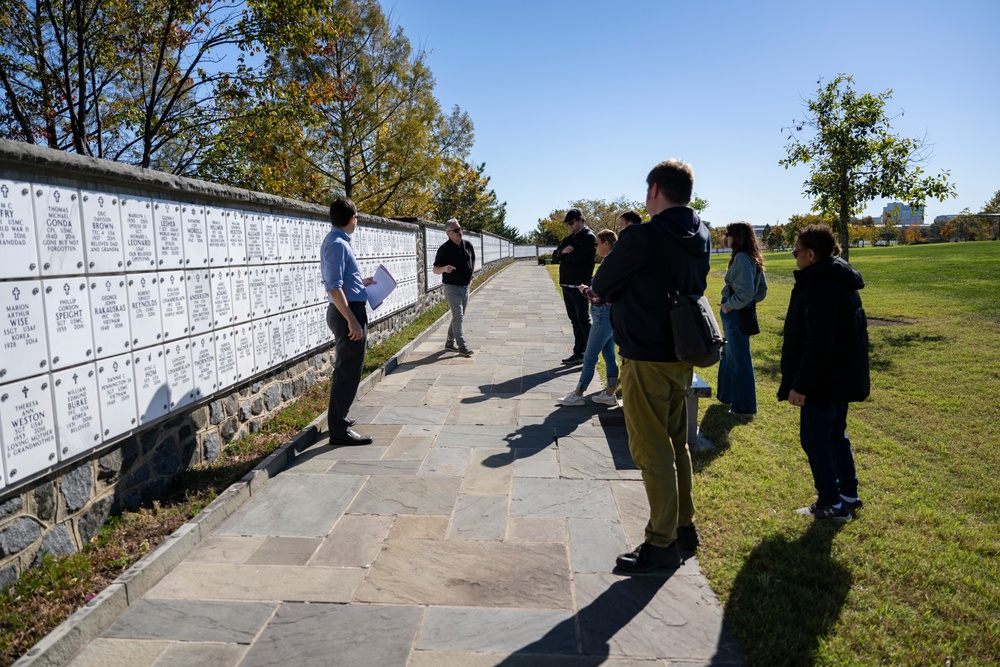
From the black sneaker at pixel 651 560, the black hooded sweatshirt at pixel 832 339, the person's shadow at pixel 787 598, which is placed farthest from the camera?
the black hooded sweatshirt at pixel 832 339

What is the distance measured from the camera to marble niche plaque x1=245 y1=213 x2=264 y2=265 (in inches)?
216

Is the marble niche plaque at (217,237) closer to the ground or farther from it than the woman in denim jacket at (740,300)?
farther from it

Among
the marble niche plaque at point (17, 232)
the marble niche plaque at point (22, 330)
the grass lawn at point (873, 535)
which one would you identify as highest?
the marble niche plaque at point (17, 232)

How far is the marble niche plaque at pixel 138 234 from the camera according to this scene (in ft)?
12.5

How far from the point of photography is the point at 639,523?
388 centimetres

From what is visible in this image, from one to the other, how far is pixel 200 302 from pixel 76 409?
1460 mm

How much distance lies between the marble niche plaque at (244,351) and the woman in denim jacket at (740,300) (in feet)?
13.7

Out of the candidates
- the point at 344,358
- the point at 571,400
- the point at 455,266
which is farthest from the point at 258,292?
the point at 455,266

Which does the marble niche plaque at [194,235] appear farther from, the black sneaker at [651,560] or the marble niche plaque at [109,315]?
the black sneaker at [651,560]

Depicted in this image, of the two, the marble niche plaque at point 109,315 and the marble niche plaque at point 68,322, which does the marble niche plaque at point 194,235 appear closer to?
the marble niche plaque at point 109,315

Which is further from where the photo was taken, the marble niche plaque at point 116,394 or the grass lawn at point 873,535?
the marble niche plaque at point 116,394

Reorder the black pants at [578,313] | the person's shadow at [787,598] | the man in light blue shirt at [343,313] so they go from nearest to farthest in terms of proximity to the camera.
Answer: the person's shadow at [787,598] → the man in light blue shirt at [343,313] → the black pants at [578,313]

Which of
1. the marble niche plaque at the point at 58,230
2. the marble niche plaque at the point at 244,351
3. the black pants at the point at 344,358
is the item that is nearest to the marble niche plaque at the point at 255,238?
the marble niche plaque at the point at 244,351

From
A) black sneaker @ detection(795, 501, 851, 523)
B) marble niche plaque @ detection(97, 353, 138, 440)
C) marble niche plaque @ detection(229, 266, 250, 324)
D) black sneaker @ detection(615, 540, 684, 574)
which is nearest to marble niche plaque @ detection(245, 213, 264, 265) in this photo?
marble niche plaque @ detection(229, 266, 250, 324)
